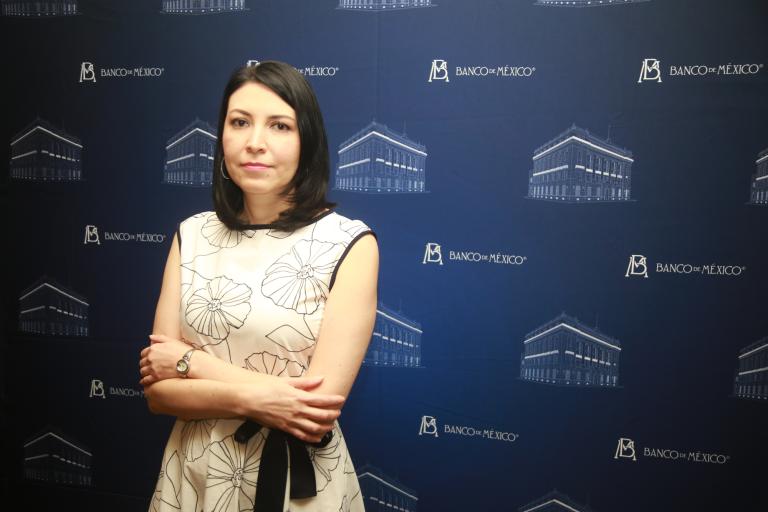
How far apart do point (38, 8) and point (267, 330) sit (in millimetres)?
1911

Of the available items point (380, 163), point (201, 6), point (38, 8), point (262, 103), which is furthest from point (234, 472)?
point (38, 8)

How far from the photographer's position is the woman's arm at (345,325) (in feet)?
4.09

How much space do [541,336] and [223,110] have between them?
1.31 metres

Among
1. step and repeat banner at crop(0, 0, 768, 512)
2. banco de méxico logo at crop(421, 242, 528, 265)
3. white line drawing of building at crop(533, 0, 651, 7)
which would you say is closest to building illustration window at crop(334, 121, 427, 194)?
step and repeat banner at crop(0, 0, 768, 512)

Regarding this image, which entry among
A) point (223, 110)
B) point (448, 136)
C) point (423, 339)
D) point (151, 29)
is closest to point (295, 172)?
point (223, 110)

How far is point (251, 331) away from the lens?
4.20 feet

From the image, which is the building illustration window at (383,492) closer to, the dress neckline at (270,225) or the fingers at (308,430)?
the fingers at (308,430)

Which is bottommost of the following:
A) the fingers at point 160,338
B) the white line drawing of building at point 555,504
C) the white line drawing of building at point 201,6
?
the white line drawing of building at point 555,504

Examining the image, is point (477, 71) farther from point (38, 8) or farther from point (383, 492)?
point (38, 8)

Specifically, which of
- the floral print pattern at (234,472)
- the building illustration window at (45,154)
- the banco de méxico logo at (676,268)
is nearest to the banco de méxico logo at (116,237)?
the building illustration window at (45,154)

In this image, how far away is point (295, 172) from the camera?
1.37 m

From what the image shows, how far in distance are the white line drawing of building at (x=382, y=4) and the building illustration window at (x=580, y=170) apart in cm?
66

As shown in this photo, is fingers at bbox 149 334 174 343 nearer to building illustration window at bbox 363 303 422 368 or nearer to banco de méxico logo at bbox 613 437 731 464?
building illustration window at bbox 363 303 422 368

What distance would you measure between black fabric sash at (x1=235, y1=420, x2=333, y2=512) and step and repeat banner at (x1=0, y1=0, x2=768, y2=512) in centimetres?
83
